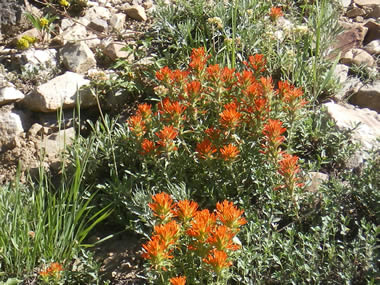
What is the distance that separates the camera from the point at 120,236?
11.1ft

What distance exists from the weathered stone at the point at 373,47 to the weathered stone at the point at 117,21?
6.61 feet

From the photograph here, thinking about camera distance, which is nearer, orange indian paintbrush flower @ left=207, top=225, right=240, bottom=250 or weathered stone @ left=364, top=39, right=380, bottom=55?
orange indian paintbrush flower @ left=207, top=225, right=240, bottom=250

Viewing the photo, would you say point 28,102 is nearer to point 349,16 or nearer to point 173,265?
point 173,265

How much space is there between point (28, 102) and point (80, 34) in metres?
0.82

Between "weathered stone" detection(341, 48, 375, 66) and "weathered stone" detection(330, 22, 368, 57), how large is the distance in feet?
0.15

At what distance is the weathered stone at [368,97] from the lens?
3.99m

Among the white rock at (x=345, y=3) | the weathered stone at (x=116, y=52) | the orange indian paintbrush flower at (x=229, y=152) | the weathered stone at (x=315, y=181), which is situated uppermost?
the orange indian paintbrush flower at (x=229, y=152)

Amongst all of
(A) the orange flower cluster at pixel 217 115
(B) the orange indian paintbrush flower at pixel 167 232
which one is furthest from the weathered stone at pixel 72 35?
(B) the orange indian paintbrush flower at pixel 167 232

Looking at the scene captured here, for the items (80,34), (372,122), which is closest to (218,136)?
(372,122)

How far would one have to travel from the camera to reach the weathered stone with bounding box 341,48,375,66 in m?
4.29

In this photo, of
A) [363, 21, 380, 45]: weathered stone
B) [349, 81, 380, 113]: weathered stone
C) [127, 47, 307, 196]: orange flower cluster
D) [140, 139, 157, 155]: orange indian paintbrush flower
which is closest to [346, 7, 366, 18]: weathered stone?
[363, 21, 380, 45]: weathered stone

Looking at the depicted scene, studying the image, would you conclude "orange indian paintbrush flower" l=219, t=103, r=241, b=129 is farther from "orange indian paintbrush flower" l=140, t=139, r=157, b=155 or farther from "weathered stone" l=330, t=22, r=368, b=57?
"weathered stone" l=330, t=22, r=368, b=57

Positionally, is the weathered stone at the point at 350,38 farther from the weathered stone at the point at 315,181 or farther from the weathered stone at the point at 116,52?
the weathered stone at the point at 116,52

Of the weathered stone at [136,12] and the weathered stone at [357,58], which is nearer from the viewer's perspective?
the weathered stone at [357,58]
